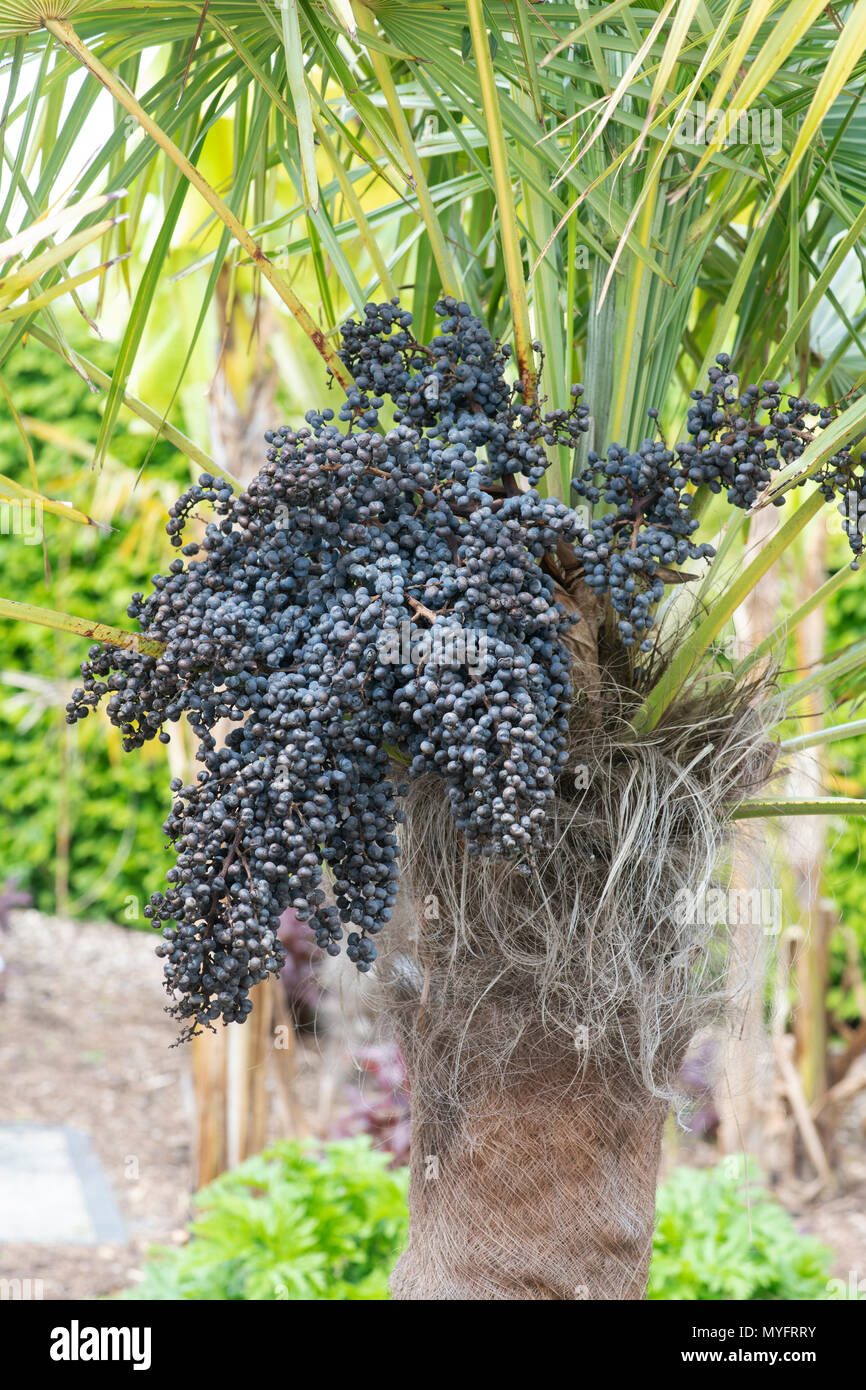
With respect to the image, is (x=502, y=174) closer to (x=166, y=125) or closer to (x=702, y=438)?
(x=702, y=438)

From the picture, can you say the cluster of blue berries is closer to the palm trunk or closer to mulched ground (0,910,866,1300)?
the palm trunk

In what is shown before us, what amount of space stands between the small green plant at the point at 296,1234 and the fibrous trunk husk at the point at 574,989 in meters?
1.07

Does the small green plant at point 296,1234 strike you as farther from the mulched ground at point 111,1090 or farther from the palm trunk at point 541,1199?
the palm trunk at point 541,1199

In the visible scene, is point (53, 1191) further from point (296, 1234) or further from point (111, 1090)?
point (296, 1234)

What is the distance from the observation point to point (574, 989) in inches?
34.6

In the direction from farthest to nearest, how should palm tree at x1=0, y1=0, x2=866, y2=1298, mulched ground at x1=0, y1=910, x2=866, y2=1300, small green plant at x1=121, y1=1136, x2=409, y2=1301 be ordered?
1. mulched ground at x1=0, y1=910, x2=866, y2=1300
2. small green plant at x1=121, y1=1136, x2=409, y2=1301
3. palm tree at x1=0, y1=0, x2=866, y2=1298

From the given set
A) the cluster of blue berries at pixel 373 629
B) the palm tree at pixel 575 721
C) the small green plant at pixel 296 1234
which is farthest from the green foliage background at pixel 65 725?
the cluster of blue berries at pixel 373 629

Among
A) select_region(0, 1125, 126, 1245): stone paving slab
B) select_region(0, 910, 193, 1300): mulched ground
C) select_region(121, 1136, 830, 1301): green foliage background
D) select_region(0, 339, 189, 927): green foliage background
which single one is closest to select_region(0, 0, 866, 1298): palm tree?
select_region(121, 1136, 830, 1301): green foliage background

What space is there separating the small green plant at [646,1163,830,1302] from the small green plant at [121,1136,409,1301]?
1.65ft

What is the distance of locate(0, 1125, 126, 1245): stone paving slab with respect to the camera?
279 centimetres

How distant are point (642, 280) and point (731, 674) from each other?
322mm

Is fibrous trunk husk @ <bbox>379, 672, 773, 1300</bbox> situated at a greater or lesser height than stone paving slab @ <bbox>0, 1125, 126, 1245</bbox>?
greater

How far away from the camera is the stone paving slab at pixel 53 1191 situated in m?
2.79
